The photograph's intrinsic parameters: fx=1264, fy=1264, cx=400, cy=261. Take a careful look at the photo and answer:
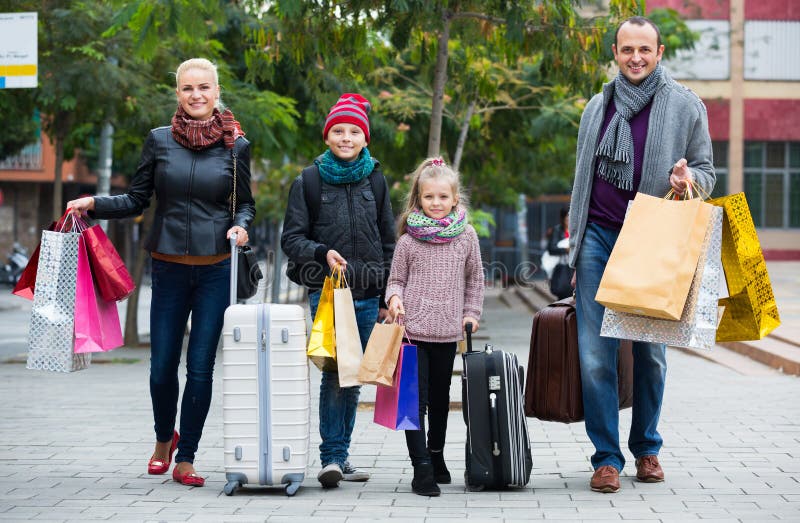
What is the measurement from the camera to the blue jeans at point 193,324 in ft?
19.9

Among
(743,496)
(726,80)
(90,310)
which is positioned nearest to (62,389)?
(90,310)

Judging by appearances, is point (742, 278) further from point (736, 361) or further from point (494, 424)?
point (736, 361)

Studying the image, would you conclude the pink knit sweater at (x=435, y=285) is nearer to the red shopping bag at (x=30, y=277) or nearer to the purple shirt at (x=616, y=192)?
the purple shirt at (x=616, y=192)

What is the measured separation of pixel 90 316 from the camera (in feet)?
19.3

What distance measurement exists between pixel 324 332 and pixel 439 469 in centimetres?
91

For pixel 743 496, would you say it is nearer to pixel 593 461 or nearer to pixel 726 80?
pixel 593 461

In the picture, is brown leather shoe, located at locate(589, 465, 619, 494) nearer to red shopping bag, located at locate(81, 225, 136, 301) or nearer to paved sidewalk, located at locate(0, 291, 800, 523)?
paved sidewalk, located at locate(0, 291, 800, 523)

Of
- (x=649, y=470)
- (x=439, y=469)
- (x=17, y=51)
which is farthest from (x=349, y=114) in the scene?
(x=17, y=51)

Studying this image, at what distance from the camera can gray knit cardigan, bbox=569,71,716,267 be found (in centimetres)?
579

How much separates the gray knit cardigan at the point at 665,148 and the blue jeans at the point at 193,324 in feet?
5.63

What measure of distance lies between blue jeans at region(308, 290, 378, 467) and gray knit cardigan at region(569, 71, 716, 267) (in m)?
1.02

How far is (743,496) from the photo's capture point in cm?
559

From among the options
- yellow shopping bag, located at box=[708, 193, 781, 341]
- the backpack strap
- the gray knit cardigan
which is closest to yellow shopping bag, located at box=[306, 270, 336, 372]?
the backpack strap

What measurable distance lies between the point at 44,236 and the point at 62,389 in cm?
509
